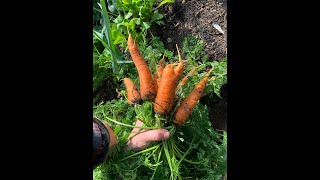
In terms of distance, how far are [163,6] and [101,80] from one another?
61 centimetres

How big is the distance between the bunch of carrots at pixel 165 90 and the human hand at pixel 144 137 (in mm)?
93

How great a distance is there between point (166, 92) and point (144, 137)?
0.77 ft

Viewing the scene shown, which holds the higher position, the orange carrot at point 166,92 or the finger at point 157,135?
the orange carrot at point 166,92

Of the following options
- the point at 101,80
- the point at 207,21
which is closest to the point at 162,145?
the point at 101,80

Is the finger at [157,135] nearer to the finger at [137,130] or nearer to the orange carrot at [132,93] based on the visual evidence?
→ the finger at [137,130]

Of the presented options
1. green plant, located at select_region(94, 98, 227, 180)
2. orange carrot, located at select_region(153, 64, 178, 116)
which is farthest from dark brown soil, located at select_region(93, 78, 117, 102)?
orange carrot, located at select_region(153, 64, 178, 116)

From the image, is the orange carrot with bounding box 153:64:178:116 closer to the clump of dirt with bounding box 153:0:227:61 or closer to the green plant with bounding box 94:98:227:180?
the green plant with bounding box 94:98:227:180

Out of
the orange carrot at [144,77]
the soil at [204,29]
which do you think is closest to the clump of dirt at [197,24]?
the soil at [204,29]

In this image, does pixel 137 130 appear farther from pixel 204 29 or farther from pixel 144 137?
pixel 204 29

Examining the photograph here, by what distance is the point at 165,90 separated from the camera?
4.85ft

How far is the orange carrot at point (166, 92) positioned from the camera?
4.83ft

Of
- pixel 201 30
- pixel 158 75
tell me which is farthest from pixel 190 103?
pixel 201 30

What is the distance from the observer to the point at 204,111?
5.42ft

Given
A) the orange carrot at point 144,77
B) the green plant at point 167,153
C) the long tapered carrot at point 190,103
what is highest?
the orange carrot at point 144,77
